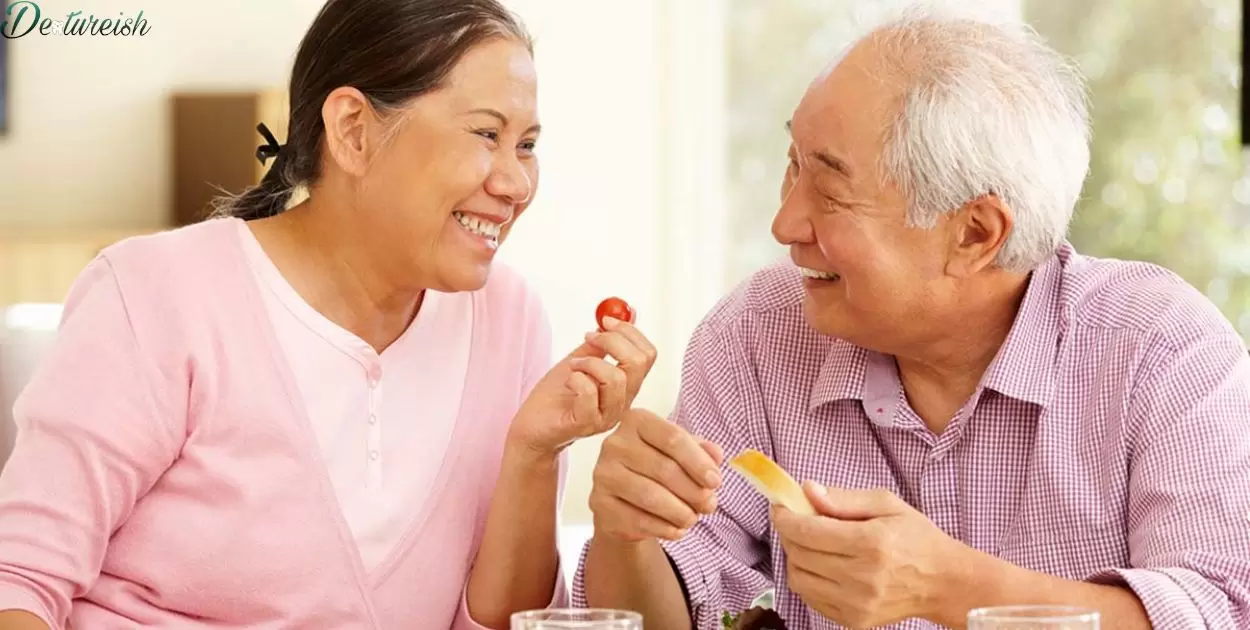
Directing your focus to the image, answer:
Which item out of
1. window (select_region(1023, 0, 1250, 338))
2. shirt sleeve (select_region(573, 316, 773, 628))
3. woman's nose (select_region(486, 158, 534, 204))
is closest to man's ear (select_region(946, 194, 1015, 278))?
shirt sleeve (select_region(573, 316, 773, 628))

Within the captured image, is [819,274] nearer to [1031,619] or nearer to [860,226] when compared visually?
[860,226]

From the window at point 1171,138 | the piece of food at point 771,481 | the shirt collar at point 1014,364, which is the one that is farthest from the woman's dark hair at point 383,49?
the window at point 1171,138

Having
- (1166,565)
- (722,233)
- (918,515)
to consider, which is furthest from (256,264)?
(722,233)

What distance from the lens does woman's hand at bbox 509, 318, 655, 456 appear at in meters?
1.74

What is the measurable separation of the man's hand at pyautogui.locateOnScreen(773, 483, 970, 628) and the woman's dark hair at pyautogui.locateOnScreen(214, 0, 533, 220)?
2.34ft

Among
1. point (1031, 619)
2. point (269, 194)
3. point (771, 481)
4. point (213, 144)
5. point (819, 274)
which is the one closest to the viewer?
point (1031, 619)

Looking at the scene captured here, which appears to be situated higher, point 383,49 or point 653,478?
point 383,49

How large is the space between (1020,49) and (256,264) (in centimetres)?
98

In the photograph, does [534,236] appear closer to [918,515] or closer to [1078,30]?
[1078,30]

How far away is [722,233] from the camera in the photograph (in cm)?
600

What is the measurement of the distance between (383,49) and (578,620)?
0.86 m

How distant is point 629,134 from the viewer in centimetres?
582

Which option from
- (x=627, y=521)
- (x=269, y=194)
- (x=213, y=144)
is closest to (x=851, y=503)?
(x=627, y=521)

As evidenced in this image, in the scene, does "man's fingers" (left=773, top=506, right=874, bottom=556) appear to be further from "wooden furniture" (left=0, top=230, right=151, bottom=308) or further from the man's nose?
"wooden furniture" (left=0, top=230, right=151, bottom=308)
